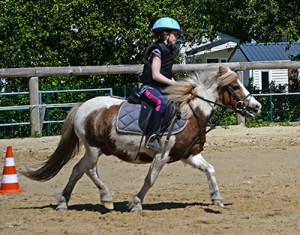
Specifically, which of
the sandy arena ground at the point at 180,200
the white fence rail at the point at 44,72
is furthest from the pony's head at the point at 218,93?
the white fence rail at the point at 44,72

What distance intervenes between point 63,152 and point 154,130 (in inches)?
53.4

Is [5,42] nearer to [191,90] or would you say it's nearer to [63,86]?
[63,86]

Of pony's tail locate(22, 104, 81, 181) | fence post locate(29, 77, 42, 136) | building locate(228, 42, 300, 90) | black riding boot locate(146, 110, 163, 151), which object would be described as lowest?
building locate(228, 42, 300, 90)

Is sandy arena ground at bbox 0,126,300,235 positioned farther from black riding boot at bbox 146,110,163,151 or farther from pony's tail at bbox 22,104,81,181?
black riding boot at bbox 146,110,163,151

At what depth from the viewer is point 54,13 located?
24.4 metres

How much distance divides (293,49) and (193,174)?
33856 mm

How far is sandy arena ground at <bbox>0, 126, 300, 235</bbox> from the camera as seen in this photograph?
848 cm

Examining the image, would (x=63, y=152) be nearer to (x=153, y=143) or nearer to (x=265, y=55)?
(x=153, y=143)

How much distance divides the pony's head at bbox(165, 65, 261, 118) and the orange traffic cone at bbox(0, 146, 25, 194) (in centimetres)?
284

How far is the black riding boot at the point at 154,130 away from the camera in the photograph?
9.47m

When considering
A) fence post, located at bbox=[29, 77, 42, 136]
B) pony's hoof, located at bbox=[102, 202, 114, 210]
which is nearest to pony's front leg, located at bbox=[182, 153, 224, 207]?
pony's hoof, located at bbox=[102, 202, 114, 210]

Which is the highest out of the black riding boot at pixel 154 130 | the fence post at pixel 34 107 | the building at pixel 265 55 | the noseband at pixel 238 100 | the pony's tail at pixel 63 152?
the noseband at pixel 238 100

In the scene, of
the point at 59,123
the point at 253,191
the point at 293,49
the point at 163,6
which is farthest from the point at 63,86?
the point at 293,49

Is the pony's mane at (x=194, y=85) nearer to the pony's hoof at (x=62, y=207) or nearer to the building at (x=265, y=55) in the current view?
the pony's hoof at (x=62, y=207)
